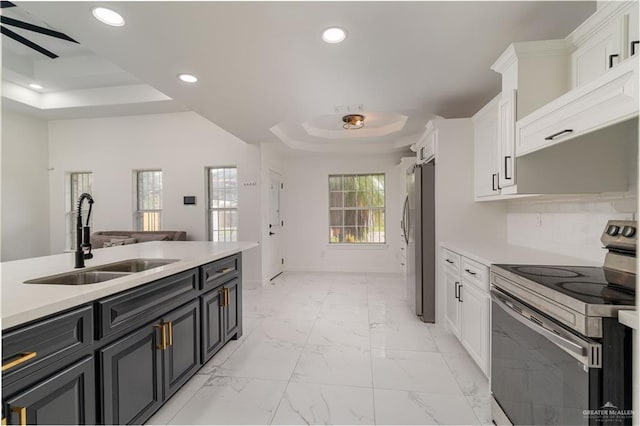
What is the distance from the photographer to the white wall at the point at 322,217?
19.3 feet

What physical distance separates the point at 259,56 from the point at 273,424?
2504 millimetres

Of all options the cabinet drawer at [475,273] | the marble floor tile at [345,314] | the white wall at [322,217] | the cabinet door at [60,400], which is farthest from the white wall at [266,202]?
the cabinet door at [60,400]

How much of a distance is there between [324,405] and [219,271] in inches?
51.1

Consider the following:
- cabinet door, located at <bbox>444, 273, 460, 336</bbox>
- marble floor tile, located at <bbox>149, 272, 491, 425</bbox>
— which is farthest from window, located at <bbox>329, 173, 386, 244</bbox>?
cabinet door, located at <bbox>444, 273, 460, 336</bbox>

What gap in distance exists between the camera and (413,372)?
2256 millimetres

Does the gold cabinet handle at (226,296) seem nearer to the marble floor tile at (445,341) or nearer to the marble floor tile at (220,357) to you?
the marble floor tile at (220,357)

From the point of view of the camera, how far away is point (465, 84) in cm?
279

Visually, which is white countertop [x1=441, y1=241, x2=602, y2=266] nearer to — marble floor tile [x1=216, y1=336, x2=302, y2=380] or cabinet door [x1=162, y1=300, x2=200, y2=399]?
marble floor tile [x1=216, y1=336, x2=302, y2=380]

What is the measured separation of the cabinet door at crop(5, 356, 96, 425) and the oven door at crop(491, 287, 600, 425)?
202cm

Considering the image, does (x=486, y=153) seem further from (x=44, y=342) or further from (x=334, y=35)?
(x=44, y=342)

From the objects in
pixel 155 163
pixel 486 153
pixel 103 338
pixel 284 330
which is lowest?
pixel 284 330

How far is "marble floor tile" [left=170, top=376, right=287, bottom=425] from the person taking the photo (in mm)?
1775

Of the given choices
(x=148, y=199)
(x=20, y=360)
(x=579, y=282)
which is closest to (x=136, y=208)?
(x=148, y=199)

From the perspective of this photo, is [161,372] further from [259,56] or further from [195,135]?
[195,135]
